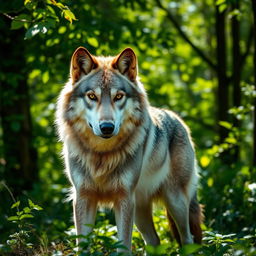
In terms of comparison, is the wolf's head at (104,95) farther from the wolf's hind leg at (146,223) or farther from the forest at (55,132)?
the wolf's hind leg at (146,223)

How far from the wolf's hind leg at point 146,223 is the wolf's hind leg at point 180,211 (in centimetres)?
28

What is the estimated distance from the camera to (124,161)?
15.3ft

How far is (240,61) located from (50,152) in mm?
4093

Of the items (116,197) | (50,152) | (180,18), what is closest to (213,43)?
(180,18)

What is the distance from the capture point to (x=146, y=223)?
559cm

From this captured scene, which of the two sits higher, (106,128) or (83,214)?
(106,128)

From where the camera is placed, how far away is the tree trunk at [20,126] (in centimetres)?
792

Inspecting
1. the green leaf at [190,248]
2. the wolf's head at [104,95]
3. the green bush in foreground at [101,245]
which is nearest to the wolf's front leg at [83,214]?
the green bush in foreground at [101,245]

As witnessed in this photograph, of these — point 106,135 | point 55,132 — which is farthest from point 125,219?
point 55,132

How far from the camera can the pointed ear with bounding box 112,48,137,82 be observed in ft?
15.5

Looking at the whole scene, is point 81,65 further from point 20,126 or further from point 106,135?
point 20,126

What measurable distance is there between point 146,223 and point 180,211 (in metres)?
0.44

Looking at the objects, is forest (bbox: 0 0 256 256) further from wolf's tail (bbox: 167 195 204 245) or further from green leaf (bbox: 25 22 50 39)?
wolf's tail (bbox: 167 195 204 245)

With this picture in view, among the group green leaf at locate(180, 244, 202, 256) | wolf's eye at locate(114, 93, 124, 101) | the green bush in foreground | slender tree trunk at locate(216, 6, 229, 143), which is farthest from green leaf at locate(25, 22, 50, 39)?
slender tree trunk at locate(216, 6, 229, 143)
